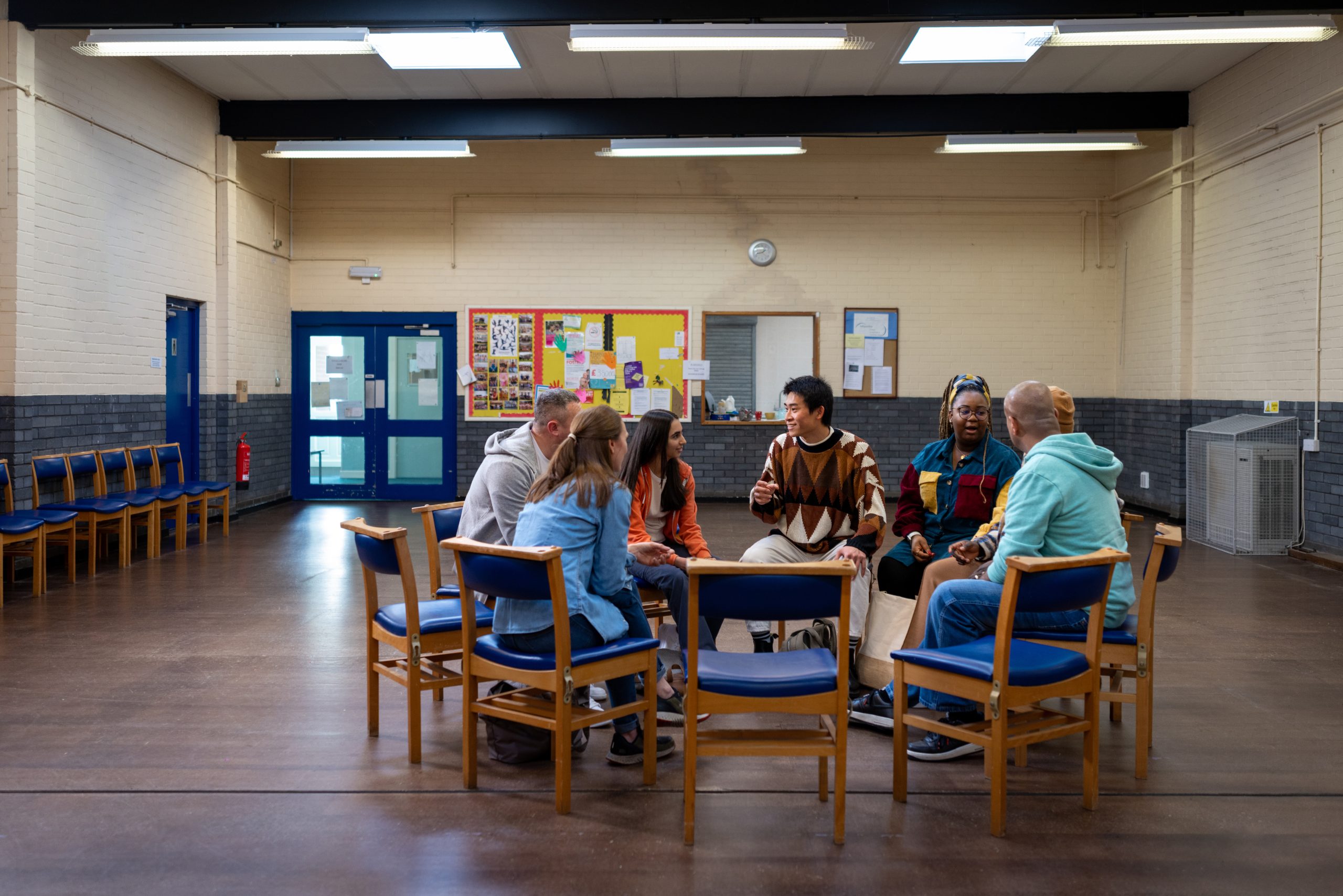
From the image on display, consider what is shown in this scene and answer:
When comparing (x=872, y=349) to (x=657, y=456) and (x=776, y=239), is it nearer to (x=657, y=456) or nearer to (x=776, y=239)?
(x=776, y=239)

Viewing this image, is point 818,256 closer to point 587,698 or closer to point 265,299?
point 265,299

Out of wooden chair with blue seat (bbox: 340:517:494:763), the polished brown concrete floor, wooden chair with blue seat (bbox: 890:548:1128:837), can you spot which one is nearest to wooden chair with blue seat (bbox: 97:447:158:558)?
the polished brown concrete floor

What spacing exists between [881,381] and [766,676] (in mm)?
8365

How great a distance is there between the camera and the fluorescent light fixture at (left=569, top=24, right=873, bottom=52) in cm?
635

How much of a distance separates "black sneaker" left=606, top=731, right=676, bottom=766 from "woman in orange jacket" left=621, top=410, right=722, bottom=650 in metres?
0.64

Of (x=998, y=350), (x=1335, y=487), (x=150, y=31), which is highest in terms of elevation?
(x=150, y=31)

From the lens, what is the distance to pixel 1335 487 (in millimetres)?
7078

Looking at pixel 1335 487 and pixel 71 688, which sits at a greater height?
pixel 1335 487

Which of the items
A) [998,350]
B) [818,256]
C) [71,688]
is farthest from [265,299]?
[998,350]

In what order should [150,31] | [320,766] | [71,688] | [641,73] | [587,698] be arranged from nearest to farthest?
[320,766], [587,698], [71,688], [150,31], [641,73]

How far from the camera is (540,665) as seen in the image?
9.42ft

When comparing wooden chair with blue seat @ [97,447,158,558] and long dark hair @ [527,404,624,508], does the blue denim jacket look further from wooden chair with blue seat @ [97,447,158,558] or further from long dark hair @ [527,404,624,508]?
wooden chair with blue seat @ [97,447,158,558]

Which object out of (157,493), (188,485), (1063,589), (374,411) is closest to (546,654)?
(1063,589)

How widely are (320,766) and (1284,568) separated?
6.38 meters
